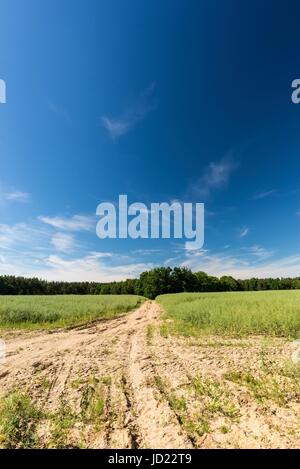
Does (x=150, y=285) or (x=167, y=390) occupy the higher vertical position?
(x=167, y=390)

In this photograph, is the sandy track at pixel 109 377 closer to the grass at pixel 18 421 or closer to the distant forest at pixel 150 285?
the grass at pixel 18 421

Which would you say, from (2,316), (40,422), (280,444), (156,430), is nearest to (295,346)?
(280,444)

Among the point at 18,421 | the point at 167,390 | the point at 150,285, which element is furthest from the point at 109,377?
the point at 150,285

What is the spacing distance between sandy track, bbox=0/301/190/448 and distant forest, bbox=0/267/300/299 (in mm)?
66990

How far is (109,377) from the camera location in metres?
5.87

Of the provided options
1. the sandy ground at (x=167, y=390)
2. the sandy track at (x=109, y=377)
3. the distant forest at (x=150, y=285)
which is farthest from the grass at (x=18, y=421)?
the distant forest at (x=150, y=285)

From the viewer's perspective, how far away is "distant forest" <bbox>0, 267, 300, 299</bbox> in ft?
256

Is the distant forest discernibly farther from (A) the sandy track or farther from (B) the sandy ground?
(B) the sandy ground

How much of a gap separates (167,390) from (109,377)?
5.14 feet

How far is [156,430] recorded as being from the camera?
12.1 ft

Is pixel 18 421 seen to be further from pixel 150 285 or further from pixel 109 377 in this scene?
pixel 150 285

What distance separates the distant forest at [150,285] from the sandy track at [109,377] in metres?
67.0

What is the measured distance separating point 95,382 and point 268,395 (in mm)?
3612
